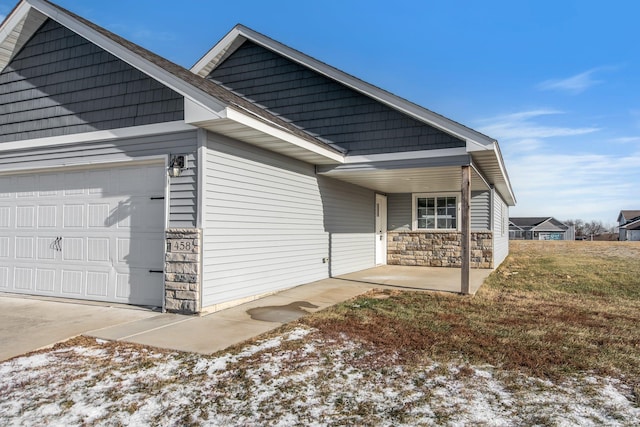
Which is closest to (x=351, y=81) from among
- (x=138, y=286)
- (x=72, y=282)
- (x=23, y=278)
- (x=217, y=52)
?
(x=217, y=52)

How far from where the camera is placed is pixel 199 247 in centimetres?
605

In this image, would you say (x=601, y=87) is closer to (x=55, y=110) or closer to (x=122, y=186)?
(x=122, y=186)

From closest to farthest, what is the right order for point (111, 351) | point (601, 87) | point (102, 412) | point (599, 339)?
point (102, 412) → point (111, 351) → point (599, 339) → point (601, 87)

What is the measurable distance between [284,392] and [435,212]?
11489 millimetres

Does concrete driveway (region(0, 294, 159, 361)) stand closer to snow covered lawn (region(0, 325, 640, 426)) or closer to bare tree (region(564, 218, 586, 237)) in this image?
snow covered lawn (region(0, 325, 640, 426))

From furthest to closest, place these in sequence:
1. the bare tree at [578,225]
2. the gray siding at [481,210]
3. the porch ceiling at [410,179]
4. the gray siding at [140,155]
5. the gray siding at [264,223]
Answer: the bare tree at [578,225], the gray siding at [481,210], the porch ceiling at [410,179], the gray siding at [264,223], the gray siding at [140,155]

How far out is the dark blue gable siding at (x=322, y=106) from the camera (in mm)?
8844

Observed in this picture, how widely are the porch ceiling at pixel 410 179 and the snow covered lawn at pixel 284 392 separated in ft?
18.4

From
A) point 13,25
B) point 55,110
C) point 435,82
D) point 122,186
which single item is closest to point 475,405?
point 122,186

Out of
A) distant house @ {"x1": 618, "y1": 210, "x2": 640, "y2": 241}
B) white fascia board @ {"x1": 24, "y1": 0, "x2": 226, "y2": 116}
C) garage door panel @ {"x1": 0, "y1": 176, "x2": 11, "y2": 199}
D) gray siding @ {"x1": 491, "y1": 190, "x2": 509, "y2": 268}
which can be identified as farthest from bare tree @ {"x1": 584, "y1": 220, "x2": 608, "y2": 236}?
garage door panel @ {"x1": 0, "y1": 176, "x2": 11, "y2": 199}

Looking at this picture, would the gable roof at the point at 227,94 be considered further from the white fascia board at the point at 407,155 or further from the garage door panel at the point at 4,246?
the garage door panel at the point at 4,246

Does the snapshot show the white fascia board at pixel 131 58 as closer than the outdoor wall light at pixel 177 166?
Yes

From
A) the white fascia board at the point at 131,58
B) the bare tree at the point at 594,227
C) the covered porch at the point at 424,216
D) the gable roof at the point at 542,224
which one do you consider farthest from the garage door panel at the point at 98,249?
the bare tree at the point at 594,227

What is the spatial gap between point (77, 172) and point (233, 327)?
4141 millimetres
